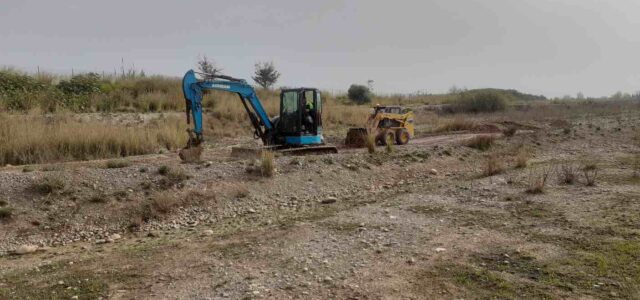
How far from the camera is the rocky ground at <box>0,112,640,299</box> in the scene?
6.02m

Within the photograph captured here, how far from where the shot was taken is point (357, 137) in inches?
773

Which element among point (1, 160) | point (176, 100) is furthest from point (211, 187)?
point (176, 100)

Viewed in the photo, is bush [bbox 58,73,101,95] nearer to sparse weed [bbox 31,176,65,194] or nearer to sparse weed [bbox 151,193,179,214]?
sparse weed [bbox 31,176,65,194]

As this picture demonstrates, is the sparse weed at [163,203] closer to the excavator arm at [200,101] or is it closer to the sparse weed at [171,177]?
the sparse weed at [171,177]

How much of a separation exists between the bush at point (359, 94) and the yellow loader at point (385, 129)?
804 inches

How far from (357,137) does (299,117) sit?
3.96m

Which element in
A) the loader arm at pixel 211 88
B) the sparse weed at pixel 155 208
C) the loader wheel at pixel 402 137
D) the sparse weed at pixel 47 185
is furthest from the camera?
the loader wheel at pixel 402 137

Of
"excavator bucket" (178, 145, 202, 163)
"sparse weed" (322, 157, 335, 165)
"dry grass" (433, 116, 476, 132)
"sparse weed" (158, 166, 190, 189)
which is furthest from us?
"dry grass" (433, 116, 476, 132)

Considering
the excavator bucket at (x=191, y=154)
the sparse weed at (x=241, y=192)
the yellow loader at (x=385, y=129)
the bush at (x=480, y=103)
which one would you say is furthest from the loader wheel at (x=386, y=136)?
the bush at (x=480, y=103)

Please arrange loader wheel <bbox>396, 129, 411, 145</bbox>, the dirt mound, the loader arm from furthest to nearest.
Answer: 1. the dirt mound
2. loader wheel <bbox>396, 129, 411, 145</bbox>
3. the loader arm

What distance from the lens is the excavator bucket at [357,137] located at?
19406mm

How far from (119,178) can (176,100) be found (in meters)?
15.0

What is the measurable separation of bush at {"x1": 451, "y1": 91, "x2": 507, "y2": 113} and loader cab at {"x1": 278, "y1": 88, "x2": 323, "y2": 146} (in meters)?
29.7

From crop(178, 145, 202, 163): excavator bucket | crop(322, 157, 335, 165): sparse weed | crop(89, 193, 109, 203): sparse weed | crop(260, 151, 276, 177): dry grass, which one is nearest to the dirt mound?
crop(322, 157, 335, 165): sparse weed
